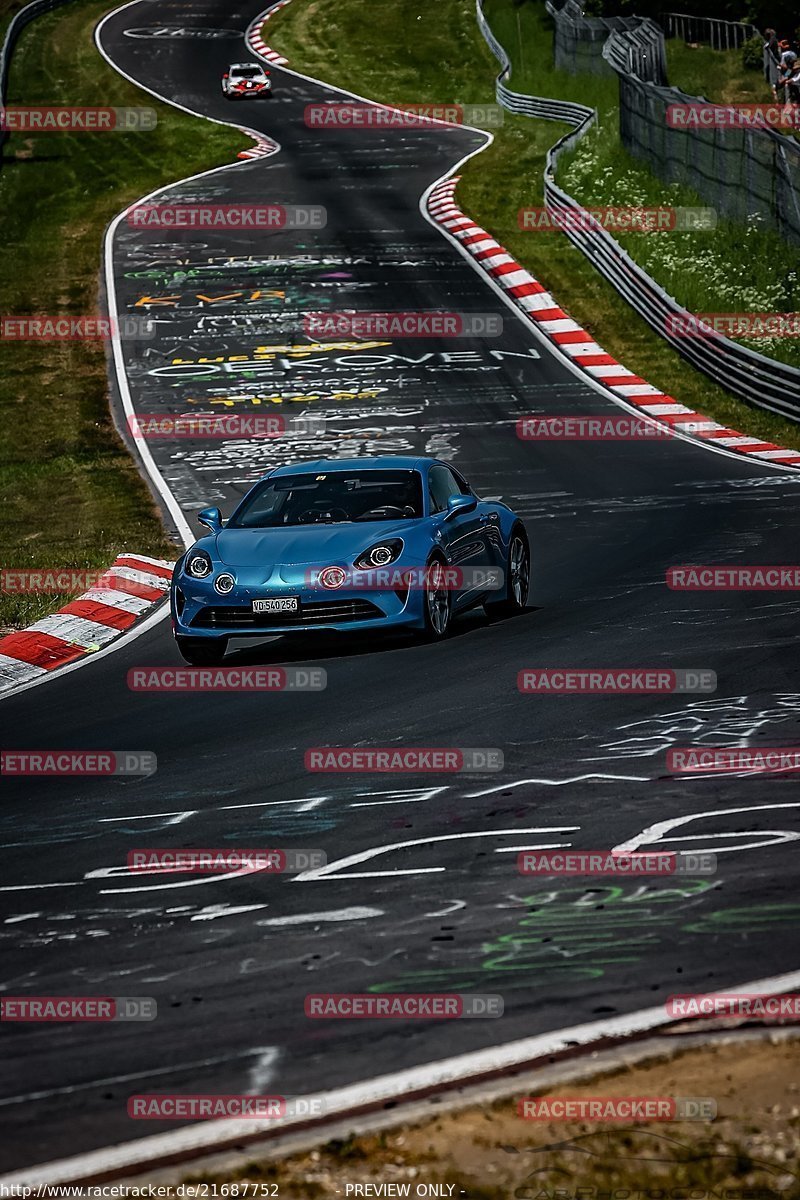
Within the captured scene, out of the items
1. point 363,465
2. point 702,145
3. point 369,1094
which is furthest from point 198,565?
point 702,145

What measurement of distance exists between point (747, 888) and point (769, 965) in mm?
843

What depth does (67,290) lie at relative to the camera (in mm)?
34781

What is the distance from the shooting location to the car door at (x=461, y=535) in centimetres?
1288

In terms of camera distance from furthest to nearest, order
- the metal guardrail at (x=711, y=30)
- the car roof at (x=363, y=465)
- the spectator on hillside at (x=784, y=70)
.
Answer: the metal guardrail at (x=711, y=30) < the spectator on hillside at (x=784, y=70) < the car roof at (x=363, y=465)

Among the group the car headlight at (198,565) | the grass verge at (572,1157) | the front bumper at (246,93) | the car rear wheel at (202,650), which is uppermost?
the front bumper at (246,93)

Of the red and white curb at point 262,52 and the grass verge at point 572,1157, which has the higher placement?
the red and white curb at point 262,52

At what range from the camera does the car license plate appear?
12.0 metres

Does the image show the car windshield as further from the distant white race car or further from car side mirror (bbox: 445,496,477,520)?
the distant white race car

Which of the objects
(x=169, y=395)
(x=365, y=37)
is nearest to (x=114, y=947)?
(x=169, y=395)

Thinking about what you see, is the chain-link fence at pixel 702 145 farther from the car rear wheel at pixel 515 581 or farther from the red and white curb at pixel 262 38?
the red and white curb at pixel 262 38

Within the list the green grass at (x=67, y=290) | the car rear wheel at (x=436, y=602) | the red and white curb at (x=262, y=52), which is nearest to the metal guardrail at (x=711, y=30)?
the red and white curb at (x=262, y=52)

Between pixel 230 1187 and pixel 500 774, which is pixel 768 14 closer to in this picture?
pixel 500 774

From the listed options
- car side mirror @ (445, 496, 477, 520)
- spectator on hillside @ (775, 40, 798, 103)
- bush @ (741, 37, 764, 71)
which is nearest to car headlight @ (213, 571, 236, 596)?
car side mirror @ (445, 496, 477, 520)

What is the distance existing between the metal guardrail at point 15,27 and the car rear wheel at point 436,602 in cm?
4091
